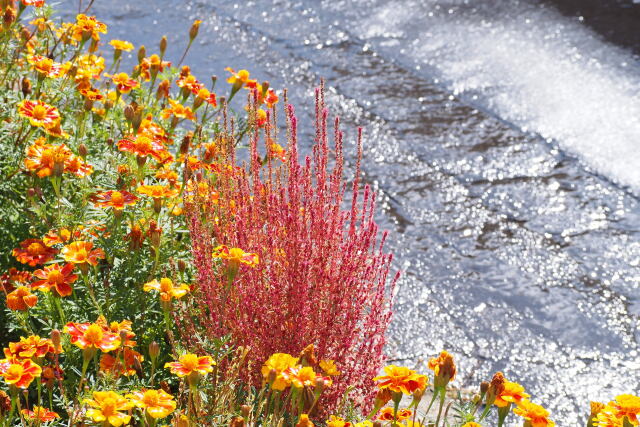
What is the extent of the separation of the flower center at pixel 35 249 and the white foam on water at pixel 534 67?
3066 mm

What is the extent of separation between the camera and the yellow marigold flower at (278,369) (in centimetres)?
195

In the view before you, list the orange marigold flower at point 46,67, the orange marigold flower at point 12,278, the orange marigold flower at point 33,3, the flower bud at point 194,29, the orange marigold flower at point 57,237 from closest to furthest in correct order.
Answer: the orange marigold flower at point 57,237 < the orange marigold flower at point 12,278 < the orange marigold flower at point 46,67 < the orange marigold flower at point 33,3 < the flower bud at point 194,29

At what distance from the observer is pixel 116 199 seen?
2496mm

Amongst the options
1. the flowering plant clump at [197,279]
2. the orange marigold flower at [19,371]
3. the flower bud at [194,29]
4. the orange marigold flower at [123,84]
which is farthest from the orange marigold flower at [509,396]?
the flower bud at [194,29]

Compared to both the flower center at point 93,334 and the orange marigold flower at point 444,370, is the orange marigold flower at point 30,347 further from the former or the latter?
the orange marigold flower at point 444,370

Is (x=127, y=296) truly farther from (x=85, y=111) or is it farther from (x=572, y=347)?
(x=572, y=347)

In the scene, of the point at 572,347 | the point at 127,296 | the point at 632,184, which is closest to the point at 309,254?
the point at 127,296

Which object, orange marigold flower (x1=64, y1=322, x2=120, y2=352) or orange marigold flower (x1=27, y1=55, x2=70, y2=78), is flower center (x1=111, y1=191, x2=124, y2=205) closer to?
orange marigold flower (x1=64, y1=322, x2=120, y2=352)

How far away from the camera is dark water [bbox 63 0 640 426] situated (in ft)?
11.7

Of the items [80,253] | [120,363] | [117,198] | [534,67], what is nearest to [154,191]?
[117,198]

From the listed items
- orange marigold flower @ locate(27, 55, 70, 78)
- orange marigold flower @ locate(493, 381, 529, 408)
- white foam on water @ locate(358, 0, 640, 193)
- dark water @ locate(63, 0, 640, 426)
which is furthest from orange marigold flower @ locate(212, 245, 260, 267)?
white foam on water @ locate(358, 0, 640, 193)

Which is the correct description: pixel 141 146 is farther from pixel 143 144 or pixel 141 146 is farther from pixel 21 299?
pixel 21 299

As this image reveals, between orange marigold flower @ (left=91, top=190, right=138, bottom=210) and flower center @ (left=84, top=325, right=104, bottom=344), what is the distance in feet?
1.75

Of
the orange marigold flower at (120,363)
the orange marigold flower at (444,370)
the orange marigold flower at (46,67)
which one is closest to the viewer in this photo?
the orange marigold flower at (444,370)
